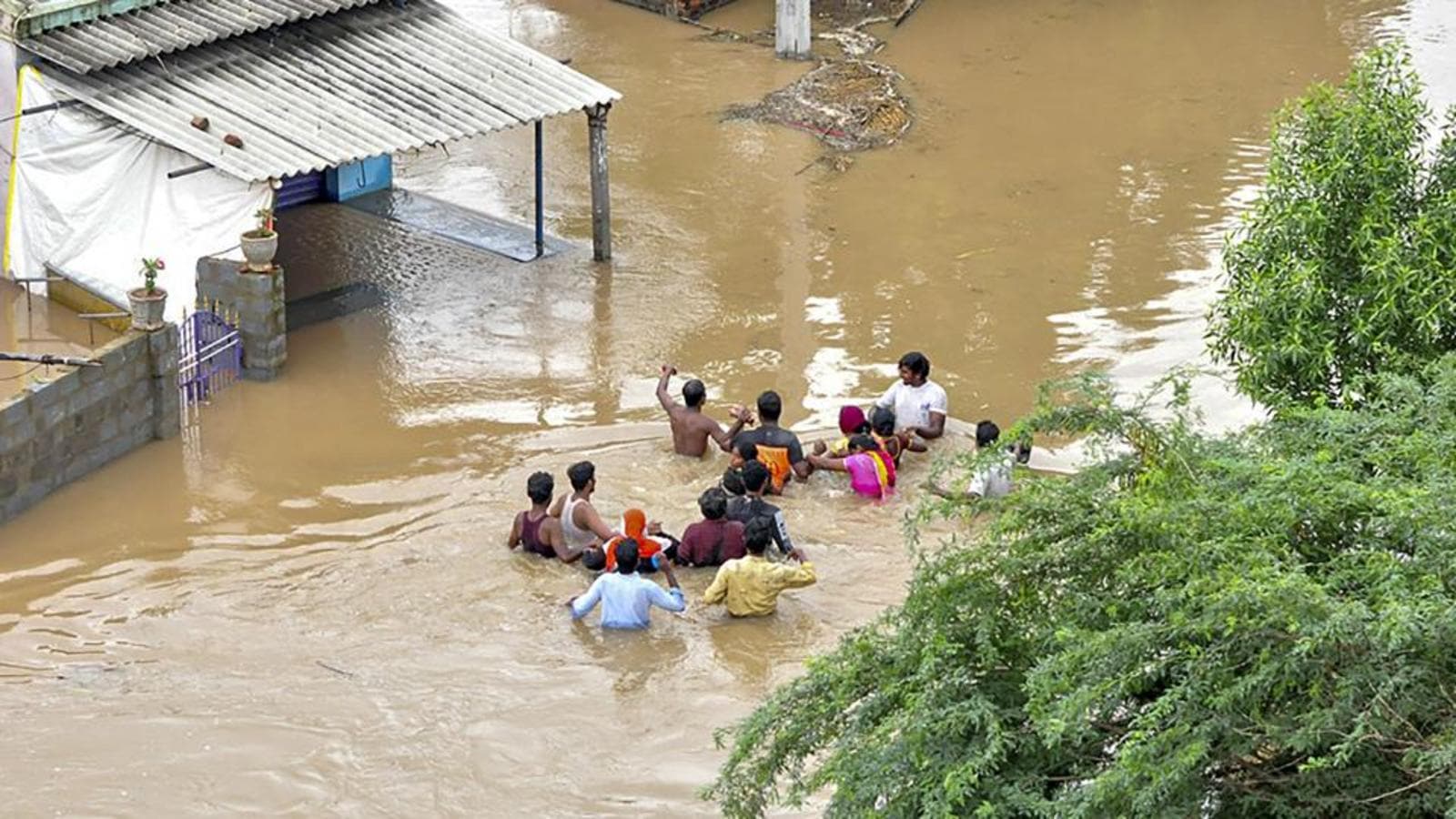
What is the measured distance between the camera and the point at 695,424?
15.2 meters

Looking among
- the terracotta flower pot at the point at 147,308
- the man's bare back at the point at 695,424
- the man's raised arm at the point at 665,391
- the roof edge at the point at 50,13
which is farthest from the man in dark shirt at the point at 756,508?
the roof edge at the point at 50,13

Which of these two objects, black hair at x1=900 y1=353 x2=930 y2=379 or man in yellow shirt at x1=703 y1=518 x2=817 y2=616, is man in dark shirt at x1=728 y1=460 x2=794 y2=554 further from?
black hair at x1=900 y1=353 x2=930 y2=379

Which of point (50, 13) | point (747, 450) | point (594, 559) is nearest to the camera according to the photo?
point (594, 559)

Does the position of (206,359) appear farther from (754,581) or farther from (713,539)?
(754,581)

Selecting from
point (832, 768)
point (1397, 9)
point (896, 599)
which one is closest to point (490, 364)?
point (896, 599)

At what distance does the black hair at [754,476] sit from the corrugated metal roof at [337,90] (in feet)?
15.9

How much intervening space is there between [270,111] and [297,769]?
24.2ft

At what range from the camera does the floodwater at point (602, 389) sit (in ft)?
38.6

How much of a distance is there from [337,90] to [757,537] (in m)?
6.92

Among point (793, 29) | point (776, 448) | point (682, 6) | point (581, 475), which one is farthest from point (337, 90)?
point (682, 6)

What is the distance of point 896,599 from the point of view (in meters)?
13.3

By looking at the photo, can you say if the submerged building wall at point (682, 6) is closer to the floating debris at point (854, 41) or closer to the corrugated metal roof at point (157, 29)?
the floating debris at point (854, 41)

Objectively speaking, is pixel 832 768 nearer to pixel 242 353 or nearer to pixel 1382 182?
pixel 1382 182

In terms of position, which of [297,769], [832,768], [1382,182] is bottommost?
[297,769]
